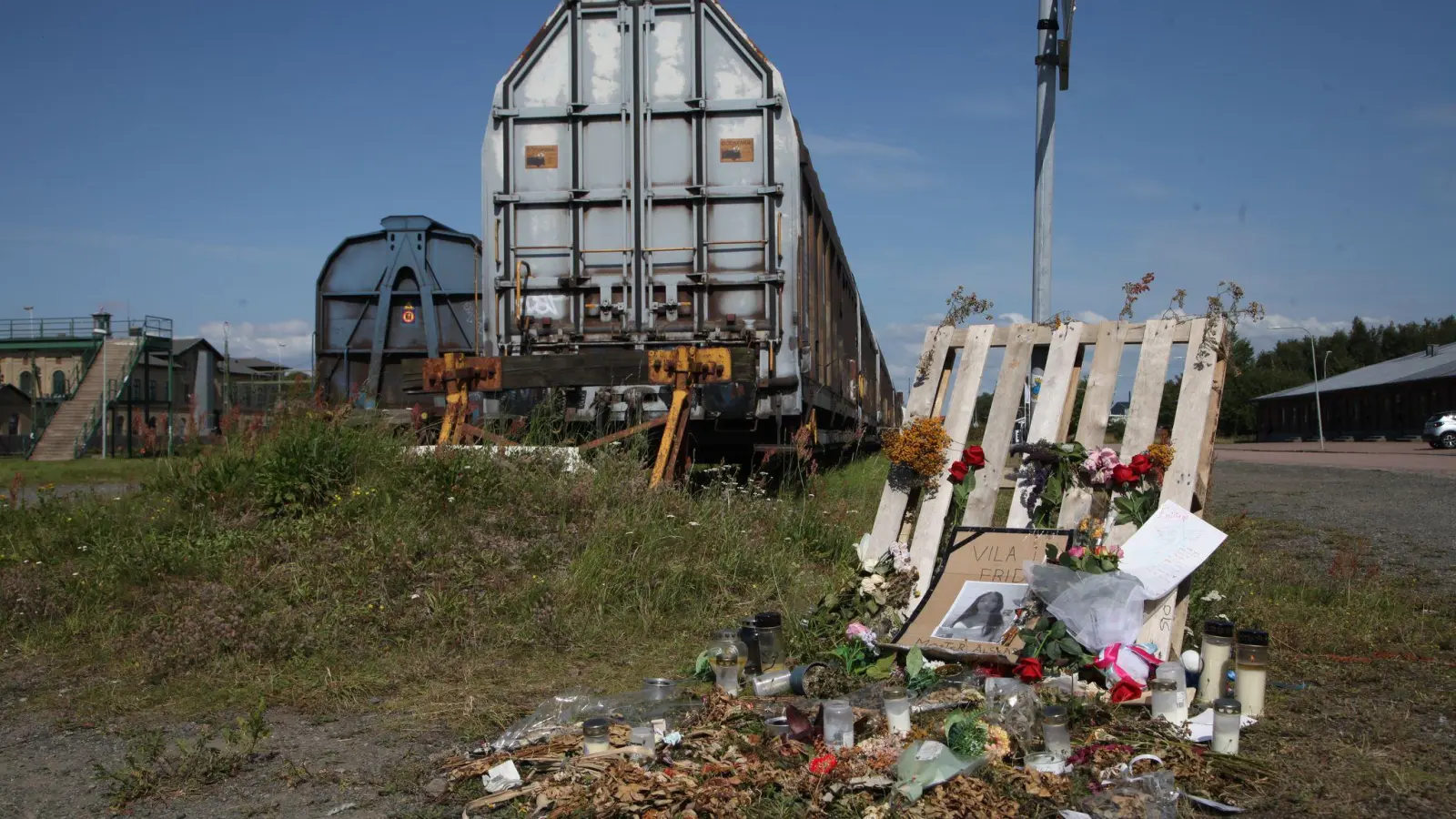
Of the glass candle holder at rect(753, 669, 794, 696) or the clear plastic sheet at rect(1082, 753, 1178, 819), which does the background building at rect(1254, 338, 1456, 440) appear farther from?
the clear plastic sheet at rect(1082, 753, 1178, 819)

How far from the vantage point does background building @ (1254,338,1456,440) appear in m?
49.2

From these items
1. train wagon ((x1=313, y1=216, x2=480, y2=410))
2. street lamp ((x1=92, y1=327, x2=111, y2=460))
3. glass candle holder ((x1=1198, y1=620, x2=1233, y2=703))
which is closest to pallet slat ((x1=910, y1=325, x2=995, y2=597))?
glass candle holder ((x1=1198, y1=620, x2=1233, y2=703))

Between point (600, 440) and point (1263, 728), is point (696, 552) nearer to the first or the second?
point (600, 440)

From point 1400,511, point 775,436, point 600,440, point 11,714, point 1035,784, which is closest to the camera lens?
point 1035,784

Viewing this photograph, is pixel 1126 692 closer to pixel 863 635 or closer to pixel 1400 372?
pixel 863 635

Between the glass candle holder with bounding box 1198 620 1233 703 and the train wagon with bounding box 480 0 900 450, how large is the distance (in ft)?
16.6

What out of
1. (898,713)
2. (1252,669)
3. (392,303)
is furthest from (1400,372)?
(898,713)

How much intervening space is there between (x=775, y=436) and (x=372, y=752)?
5.54 m

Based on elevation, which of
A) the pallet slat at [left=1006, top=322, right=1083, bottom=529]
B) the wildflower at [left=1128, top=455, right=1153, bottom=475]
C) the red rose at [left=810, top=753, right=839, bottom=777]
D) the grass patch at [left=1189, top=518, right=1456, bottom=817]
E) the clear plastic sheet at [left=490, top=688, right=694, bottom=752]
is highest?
the pallet slat at [left=1006, top=322, right=1083, bottom=529]

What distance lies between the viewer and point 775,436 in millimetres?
8938

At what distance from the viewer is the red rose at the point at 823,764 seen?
3.14 meters

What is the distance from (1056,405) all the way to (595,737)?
2842mm

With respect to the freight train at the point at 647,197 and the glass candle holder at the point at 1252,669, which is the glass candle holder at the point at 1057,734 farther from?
the freight train at the point at 647,197

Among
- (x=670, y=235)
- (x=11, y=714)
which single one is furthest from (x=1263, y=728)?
(x=670, y=235)
